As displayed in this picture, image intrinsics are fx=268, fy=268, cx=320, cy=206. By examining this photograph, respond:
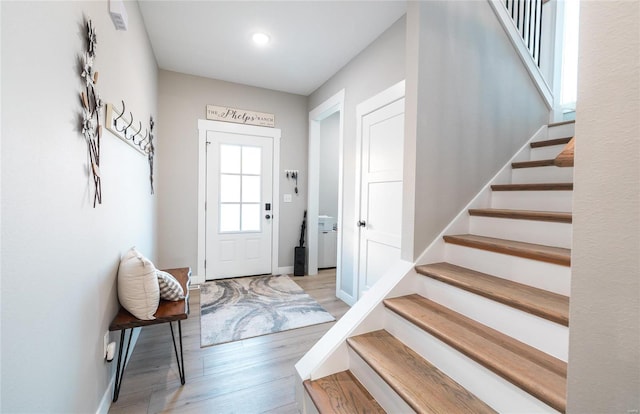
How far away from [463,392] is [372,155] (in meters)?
2.10

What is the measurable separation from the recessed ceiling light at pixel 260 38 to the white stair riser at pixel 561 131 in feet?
8.86

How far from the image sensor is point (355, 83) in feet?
9.91


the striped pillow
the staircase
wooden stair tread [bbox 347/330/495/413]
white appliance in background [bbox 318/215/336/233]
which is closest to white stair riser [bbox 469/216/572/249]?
the staircase

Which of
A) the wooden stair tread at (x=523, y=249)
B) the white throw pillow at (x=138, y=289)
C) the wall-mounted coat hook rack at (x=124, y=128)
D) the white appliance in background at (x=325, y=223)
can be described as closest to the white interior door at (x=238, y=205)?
the white appliance in background at (x=325, y=223)

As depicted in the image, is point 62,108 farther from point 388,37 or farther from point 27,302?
point 388,37

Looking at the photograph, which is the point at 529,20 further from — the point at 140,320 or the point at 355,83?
the point at 140,320

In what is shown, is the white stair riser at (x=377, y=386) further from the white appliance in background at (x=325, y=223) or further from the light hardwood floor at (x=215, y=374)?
the white appliance in background at (x=325, y=223)

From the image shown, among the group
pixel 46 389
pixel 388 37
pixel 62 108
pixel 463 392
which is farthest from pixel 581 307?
pixel 388 37

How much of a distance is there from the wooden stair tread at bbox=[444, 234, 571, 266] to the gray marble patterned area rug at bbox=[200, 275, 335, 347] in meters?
1.60

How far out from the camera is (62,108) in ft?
3.32

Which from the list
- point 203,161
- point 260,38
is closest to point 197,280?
point 203,161

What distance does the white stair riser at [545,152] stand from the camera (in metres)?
2.00

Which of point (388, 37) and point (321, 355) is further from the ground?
point (388, 37)

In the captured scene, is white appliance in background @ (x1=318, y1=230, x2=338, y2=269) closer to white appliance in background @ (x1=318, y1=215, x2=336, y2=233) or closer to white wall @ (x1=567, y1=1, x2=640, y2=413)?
white appliance in background @ (x1=318, y1=215, x2=336, y2=233)
